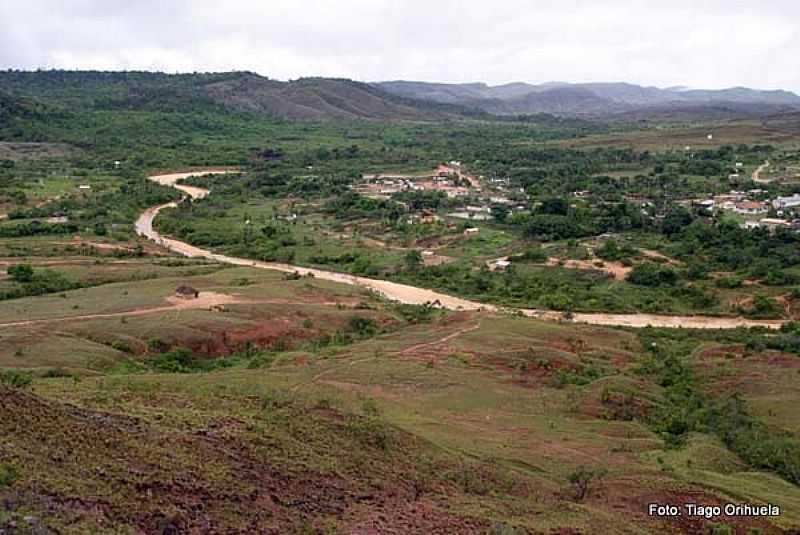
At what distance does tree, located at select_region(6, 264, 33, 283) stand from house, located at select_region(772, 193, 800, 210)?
70.0 metres

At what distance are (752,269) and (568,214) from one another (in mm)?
23192

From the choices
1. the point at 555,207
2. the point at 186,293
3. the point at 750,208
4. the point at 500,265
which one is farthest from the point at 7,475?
the point at 750,208

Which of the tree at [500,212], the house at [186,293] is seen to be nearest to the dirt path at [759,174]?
the tree at [500,212]

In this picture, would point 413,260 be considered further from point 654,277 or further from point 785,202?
point 785,202

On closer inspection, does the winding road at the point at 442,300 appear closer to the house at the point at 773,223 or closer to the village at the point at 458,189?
the village at the point at 458,189

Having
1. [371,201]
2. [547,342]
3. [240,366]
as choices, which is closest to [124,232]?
[371,201]

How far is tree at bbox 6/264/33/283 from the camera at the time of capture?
50.4 m

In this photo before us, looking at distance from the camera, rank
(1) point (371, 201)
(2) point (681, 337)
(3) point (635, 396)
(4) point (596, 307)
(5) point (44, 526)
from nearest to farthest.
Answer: (5) point (44, 526) → (3) point (635, 396) → (2) point (681, 337) → (4) point (596, 307) → (1) point (371, 201)

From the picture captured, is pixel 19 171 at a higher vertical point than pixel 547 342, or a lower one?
higher

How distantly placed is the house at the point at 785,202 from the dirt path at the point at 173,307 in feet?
198

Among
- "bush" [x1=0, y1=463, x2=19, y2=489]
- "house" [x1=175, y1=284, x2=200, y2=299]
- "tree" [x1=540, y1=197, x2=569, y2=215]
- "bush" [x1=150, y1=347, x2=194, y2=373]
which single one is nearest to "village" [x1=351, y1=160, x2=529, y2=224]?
"tree" [x1=540, y1=197, x2=569, y2=215]

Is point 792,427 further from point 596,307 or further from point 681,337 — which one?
point 596,307

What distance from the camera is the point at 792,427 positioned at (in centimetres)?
3095

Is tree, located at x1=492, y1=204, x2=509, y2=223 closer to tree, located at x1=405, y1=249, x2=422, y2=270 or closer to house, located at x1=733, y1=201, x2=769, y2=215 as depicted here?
Answer: tree, located at x1=405, y1=249, x2=422, y2=270
